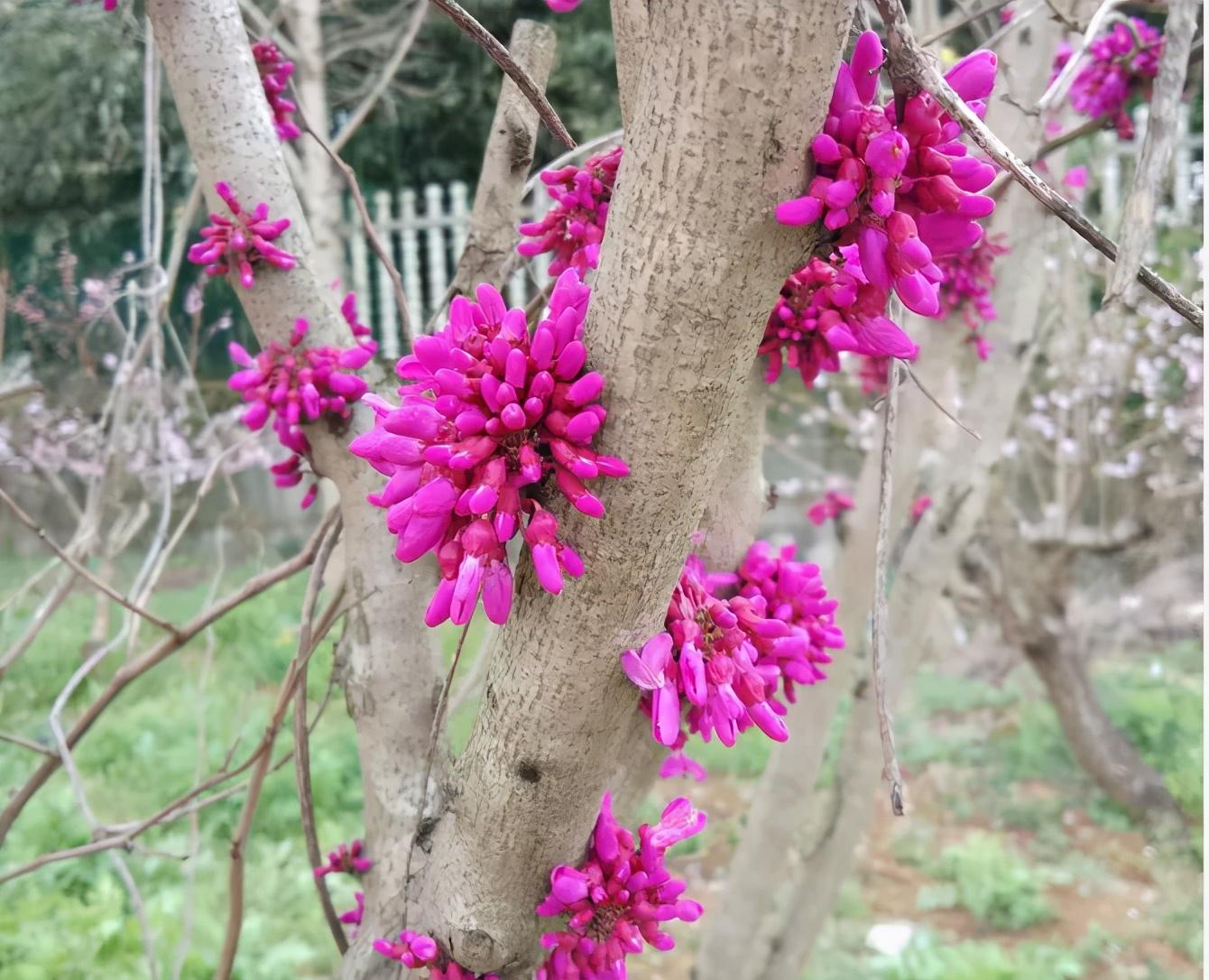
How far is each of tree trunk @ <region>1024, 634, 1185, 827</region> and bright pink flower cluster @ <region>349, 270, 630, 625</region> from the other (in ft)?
10.6

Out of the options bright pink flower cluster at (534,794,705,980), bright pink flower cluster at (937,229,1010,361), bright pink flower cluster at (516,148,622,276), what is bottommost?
bright pink flower cluster at (534,794,705,980)

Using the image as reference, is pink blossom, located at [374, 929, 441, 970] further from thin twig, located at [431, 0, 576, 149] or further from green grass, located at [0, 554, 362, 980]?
green grass, located at [0, 554, 362, 980]

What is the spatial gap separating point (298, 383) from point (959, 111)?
Answer: 634 millimetres

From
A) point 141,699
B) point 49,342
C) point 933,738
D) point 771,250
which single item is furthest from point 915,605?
point 49,342

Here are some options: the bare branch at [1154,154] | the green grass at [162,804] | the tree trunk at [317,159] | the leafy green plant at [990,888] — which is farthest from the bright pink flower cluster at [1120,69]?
the tree trunk at [317,159]

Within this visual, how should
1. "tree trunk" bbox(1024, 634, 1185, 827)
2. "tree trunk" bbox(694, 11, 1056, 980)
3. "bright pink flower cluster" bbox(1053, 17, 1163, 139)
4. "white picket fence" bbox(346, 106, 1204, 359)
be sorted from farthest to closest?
"white picket fence" bbox(346, 106, 1204, 359) → "tree trunk" bbox(1024, 634, 1185, 827) → "tree trunk" bbox(694, 11, 1056, 980) → "bright pink flower cluster" bbox(1053, 17, 1163, 139)

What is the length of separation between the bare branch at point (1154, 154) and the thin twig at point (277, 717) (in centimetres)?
73

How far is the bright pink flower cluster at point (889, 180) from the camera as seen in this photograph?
43 cm

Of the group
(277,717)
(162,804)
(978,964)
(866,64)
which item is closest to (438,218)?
(162,804)

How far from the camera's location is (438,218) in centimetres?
495

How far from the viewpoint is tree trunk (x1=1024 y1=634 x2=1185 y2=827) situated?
3.17 metres

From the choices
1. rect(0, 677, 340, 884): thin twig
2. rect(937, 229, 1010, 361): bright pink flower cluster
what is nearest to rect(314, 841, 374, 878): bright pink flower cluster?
rect(0, 677, 340, 884): thin twig

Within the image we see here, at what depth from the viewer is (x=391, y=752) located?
2.88ft

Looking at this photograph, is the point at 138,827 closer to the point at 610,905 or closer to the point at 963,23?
the point at 610,905
